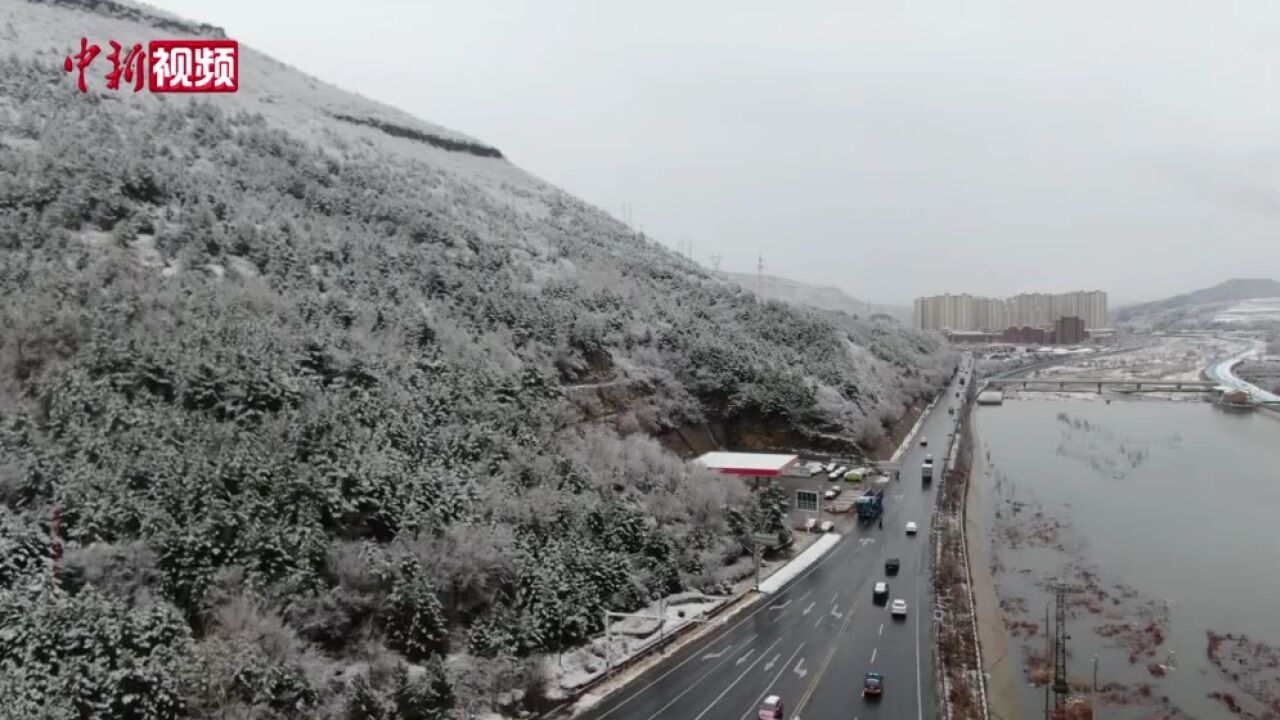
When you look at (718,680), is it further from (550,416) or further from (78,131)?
(78,131)

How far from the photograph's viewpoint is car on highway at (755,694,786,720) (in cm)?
2655

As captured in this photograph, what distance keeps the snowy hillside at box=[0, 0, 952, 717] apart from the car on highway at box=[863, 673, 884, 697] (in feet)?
35.6

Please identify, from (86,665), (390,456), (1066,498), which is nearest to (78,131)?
(390,456)

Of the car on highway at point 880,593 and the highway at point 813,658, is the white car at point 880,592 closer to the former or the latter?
→ the car on highway at point 880,593

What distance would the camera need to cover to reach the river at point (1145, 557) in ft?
109

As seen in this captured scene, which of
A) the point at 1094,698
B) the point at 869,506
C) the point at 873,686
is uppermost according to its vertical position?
the point at 869,506

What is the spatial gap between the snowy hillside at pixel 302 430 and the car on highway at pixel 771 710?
796 cm

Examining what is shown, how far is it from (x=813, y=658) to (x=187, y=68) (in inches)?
2195

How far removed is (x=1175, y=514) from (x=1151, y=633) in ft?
86.0

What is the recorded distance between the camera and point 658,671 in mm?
31328

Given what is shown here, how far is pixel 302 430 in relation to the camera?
32875 millimetres

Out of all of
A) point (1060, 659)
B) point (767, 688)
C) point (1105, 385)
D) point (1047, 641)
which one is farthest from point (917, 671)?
point (1105, 385)

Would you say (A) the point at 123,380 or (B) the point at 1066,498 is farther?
Answer: (B) the point at 1066,498
